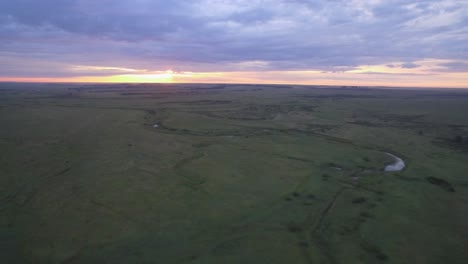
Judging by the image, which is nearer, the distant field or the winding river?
the distant field

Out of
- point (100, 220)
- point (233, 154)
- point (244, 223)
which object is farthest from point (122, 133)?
point (244, 223)

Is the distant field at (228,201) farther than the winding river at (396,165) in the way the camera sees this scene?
No

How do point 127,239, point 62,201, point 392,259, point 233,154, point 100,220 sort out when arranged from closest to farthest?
point 392,259 → point 127,239 → point 100,220 → point 62,201 → point 233,154

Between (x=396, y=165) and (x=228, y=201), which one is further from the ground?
(x=396, y=165)

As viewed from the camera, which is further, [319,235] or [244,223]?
[244,223]

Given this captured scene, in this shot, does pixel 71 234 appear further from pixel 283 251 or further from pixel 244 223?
pixel 283 251

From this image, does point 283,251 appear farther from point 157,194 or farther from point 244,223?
point 157,194

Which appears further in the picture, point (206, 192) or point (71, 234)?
point (206, 192)

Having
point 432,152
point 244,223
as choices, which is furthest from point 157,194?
point 432,152

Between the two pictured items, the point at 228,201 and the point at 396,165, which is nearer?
the point at 228,201

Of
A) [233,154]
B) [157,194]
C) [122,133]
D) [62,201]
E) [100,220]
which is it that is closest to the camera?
[100,220]
